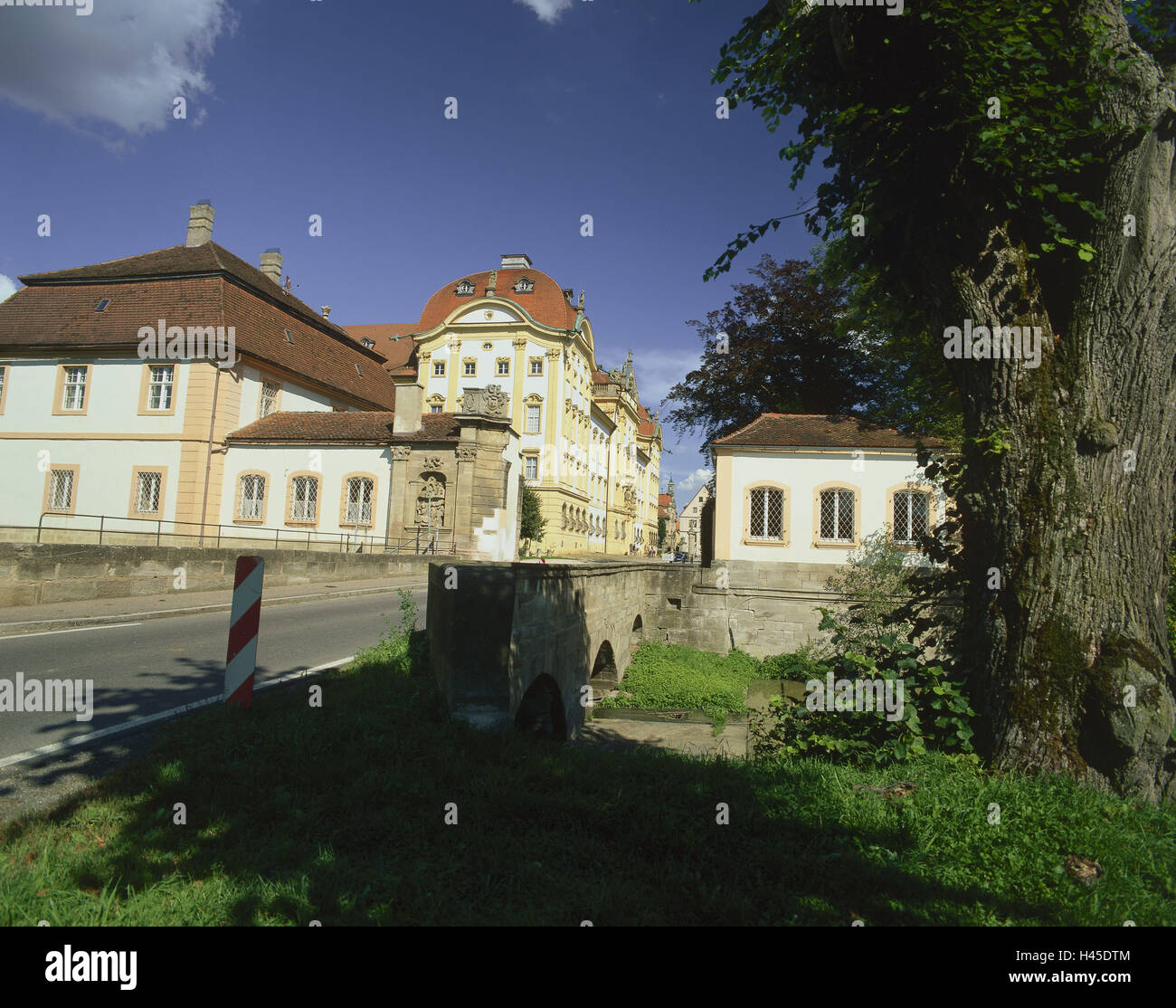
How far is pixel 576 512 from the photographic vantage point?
5128 cm

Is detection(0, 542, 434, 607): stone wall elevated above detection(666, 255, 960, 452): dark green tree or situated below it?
below

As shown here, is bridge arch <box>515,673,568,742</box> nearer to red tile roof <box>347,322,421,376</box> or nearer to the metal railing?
the metal railing

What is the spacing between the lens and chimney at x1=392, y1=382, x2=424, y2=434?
2659 centimetres

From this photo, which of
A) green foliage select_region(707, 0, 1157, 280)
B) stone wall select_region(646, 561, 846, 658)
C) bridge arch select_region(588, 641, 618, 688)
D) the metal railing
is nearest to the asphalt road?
bridge arch select_region(588, 641, 618, 688)

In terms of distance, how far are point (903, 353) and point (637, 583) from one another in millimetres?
10316

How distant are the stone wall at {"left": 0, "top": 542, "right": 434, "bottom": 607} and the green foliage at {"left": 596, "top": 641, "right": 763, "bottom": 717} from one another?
8462 millimetres

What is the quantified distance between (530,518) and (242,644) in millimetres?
36727

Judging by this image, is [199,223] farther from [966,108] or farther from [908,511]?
[966,108]

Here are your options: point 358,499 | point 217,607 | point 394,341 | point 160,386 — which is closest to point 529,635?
point 217,607

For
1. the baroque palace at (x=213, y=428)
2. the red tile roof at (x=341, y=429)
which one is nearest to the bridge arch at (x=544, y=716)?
the baroque palace at (x=213, y=428)

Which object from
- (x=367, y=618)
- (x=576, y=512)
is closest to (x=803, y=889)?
(x=367, y=618)

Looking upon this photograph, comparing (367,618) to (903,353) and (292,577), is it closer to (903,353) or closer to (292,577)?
(292,577)

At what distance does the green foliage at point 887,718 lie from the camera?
5.56m

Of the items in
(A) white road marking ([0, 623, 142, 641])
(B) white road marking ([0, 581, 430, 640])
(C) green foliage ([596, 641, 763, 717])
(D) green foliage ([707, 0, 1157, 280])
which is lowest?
(C) green foliage ([596, 641, 763, 717])
